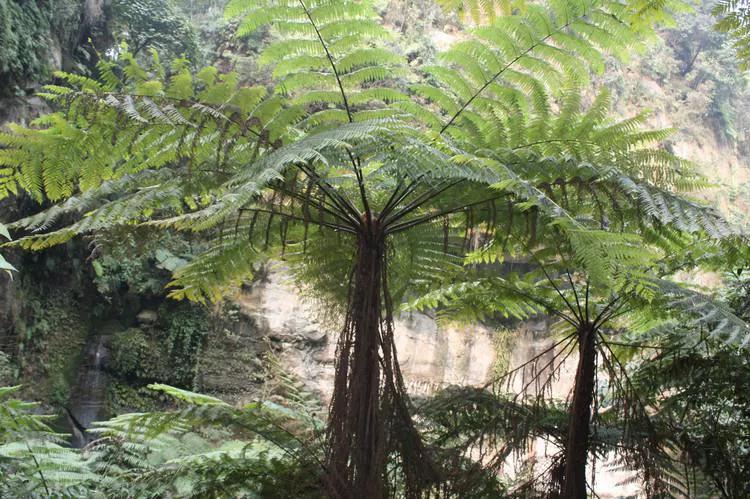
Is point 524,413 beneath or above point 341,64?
beneath

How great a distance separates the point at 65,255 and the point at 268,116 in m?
6.51

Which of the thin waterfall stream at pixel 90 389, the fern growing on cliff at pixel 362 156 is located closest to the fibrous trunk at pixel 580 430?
the fern growing on cliff at pixel 362 156

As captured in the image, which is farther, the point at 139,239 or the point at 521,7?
the point at 139,239

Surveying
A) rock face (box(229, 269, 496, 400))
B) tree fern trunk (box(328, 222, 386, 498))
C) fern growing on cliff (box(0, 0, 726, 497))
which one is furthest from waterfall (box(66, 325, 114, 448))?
tree fern trunk (box(328, 222, 386, 498))

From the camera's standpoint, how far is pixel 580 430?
7.44 ft

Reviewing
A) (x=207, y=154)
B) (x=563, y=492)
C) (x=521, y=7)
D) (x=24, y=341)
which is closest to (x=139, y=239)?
(x=207, y=154)

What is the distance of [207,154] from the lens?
6.82 feet

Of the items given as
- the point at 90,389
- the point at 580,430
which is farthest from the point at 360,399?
the point at 90,389

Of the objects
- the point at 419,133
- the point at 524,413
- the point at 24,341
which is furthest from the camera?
the point at 24,341

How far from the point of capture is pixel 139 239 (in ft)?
7.18

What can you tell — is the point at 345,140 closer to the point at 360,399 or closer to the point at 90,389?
the point at 360,399

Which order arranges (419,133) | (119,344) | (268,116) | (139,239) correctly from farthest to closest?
(119,344)
(139,239)
(268,116)
(419,133)

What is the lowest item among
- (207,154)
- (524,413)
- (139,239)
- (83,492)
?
(83,492)

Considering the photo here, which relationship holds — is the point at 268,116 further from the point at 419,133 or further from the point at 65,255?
the point at 65,255
